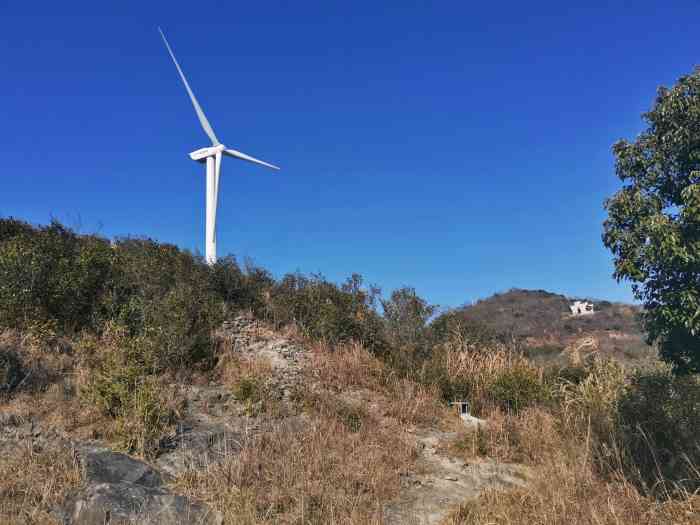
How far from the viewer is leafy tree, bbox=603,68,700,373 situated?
180 inches

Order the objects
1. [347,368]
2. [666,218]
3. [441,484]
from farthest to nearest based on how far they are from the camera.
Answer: [347,368] < [441,484] < [666,218]

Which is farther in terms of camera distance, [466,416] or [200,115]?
[200,115]

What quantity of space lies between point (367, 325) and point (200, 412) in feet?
16.2

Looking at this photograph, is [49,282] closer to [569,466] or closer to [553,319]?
[569,466]

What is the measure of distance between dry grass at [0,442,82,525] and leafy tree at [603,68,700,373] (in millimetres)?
6140

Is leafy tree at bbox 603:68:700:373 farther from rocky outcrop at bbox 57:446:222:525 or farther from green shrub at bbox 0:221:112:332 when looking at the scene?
green shrub at bbox 0:221:112:332

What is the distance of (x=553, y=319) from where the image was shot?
121 ft

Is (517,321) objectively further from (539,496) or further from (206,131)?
(539,496)

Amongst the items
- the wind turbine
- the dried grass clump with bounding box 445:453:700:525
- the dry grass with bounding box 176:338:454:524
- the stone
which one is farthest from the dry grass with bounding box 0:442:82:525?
the wind turbine

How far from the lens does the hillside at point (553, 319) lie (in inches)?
1147

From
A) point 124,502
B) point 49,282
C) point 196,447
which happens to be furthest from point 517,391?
point 49,282

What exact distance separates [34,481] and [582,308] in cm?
4121

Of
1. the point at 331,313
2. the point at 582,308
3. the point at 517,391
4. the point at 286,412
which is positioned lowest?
the point at 286,412

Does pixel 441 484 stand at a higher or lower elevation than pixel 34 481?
lower
